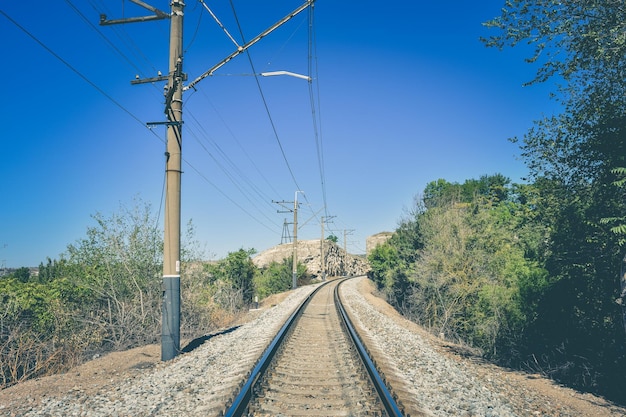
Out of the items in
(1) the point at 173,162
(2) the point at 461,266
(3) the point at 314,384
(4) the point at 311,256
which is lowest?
(3) the point at 314,384

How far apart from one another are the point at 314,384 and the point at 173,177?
19.4 feet

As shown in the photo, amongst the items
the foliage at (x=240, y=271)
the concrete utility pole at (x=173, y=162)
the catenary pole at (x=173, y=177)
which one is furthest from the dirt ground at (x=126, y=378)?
the foliage at (x=240, y=271)

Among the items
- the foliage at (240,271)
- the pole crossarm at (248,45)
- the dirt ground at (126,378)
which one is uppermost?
the pole crossarm at (248,45)

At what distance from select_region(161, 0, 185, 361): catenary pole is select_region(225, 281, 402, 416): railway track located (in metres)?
2.56

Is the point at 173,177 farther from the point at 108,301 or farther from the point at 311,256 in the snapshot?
the point at 311,256

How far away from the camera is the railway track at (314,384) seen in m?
5.34

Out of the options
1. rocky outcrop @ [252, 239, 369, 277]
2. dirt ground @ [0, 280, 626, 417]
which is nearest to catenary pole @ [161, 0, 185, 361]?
dirt ground @ [0, 280, 626, 417]

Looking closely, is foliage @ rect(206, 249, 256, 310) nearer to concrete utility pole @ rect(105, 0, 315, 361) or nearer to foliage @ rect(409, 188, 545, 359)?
foliage @ rect(409, 188, 545, 359)

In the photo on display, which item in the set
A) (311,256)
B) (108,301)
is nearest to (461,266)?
(108,301)

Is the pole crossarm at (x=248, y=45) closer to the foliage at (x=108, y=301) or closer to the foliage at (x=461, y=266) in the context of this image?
the foliage at (x=108, y=301)

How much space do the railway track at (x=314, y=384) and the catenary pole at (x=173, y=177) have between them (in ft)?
8.39

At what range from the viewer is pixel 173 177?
9.94 metres

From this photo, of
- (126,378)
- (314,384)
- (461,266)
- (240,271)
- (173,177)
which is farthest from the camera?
(240,271)

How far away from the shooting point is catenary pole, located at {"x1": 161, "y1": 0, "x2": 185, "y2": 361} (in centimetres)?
957
